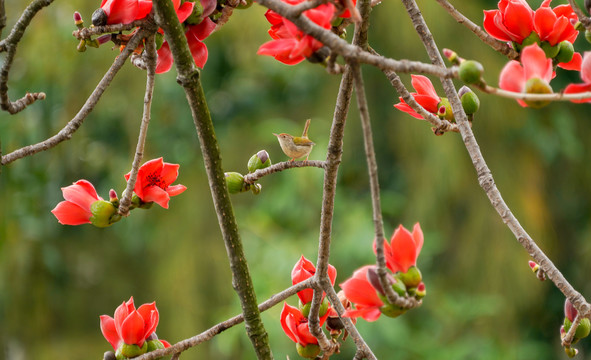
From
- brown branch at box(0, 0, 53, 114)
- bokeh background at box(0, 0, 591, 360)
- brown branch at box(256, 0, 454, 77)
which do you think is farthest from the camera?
bokeh background at box(0, 0, 591, 360)

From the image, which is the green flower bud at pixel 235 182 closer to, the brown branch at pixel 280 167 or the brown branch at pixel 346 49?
the brown branch at pixel 280 167

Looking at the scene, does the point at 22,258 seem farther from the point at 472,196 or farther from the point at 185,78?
the point at 185,78

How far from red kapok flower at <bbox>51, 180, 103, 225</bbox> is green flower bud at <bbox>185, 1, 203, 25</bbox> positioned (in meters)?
0.13

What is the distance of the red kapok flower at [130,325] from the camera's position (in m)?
0.44

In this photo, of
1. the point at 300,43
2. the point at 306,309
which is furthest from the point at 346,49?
the point at 306,309

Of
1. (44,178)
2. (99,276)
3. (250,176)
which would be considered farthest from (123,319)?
(99,276)

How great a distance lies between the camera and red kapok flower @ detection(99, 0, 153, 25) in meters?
0.40

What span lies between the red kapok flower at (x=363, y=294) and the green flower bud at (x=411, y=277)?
2cm

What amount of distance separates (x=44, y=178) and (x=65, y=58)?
557 mm

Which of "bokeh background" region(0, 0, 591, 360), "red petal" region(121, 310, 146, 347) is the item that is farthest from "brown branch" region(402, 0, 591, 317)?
"bokeh background" region(0, 0, 591, 360)

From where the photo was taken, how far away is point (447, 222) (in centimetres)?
320

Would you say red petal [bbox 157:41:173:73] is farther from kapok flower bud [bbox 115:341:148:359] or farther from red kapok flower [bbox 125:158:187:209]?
kapok flower bud [bbox 115:341:148:359]

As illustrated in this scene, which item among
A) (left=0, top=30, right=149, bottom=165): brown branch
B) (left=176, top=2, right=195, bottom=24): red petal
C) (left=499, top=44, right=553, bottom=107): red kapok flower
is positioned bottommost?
(left=499, top=44, right=553, bottom=107): red kapok flower

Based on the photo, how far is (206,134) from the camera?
1.26 ft
